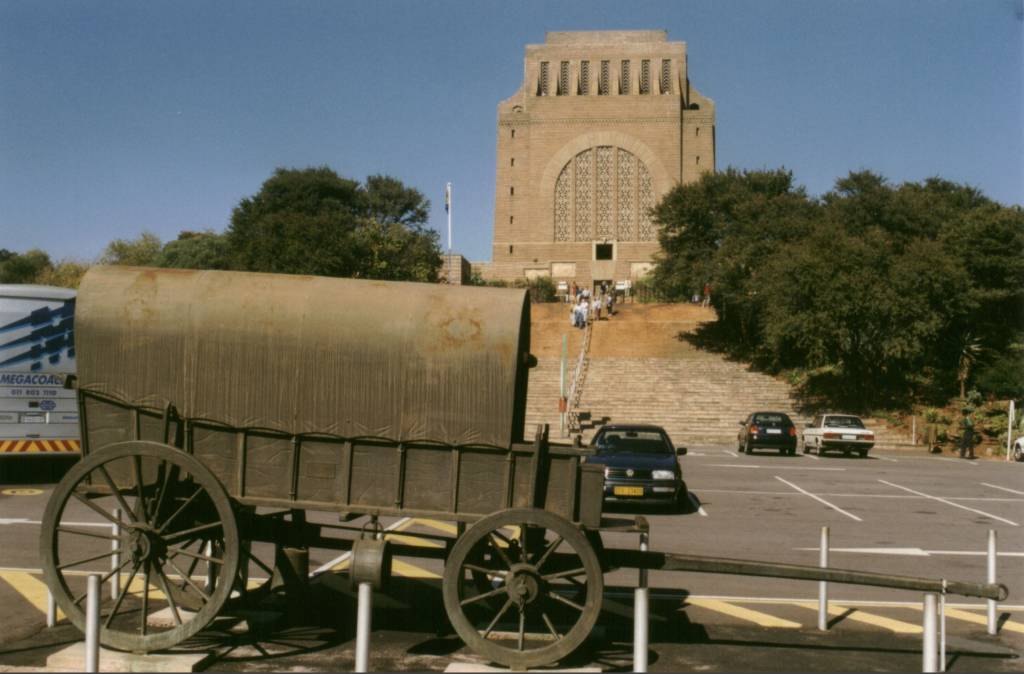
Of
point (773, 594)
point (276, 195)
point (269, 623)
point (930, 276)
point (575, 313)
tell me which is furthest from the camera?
point (276, 195)

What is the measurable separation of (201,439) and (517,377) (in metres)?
2.44

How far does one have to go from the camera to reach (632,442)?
60.7 feet

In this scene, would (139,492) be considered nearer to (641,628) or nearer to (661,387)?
(641,628)

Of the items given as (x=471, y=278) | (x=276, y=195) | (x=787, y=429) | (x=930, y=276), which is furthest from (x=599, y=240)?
(x=787, y=429)

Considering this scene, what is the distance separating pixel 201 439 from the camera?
7.21 metres

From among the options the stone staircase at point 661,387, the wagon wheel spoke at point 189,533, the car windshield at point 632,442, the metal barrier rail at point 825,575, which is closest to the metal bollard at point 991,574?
the metal barrier rail at point 825,575

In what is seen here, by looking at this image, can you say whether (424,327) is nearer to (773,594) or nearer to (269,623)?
(269,623)

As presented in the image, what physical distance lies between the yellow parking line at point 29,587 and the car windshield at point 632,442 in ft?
34.4

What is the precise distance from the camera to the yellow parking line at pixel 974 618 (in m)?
8.80

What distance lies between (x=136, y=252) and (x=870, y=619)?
287 ft

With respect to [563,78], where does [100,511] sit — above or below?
below

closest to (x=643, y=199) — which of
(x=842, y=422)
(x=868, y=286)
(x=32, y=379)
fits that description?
(x=868, y=286)

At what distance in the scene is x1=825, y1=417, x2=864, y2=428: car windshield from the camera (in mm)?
32188

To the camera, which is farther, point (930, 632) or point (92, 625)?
point (930, 632)
